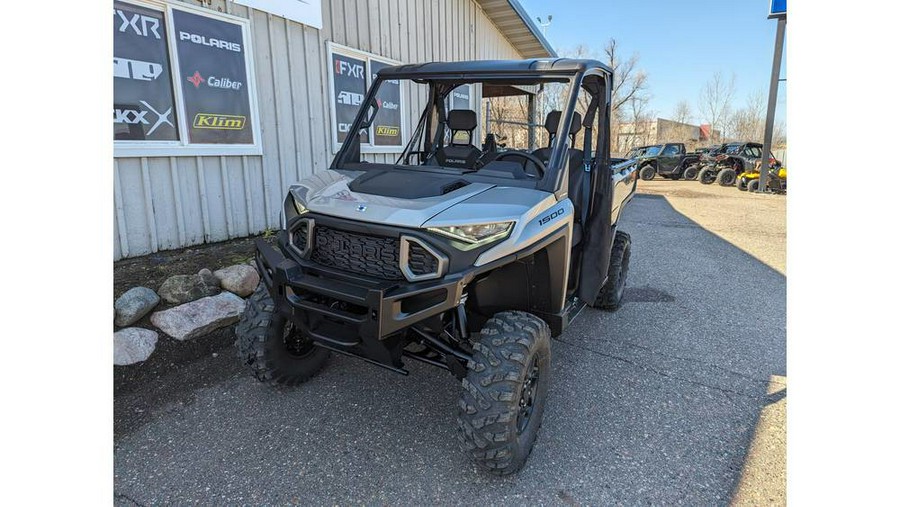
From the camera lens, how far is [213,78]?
5.18 metres

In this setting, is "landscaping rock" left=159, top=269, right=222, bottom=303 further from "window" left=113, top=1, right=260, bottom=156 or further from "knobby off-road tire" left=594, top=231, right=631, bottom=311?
"knobby off-road tire" left=594, top=231, right=631, bottom=311

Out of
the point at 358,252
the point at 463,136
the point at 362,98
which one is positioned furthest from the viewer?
the point at 362,98

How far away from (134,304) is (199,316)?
445 mm

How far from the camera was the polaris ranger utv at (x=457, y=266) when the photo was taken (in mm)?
2293

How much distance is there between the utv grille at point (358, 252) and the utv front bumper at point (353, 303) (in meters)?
0.06

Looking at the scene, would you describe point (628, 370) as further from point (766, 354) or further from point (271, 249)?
point (271, 249)

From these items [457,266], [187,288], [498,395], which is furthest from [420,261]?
[187,288]

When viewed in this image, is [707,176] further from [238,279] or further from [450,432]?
[450,432]

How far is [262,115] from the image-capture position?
5.78 metres

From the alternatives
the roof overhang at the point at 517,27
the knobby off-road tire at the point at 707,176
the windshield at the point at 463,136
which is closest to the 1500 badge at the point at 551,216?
the windshield at the point at 463,136

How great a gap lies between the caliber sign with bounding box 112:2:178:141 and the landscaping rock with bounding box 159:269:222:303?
157 centimetres

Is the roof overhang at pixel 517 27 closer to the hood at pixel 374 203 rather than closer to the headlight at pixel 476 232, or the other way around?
the hood at pixel 374 203

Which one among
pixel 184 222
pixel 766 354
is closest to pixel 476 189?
pixel 766 354

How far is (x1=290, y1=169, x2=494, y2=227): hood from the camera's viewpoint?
2.35m
